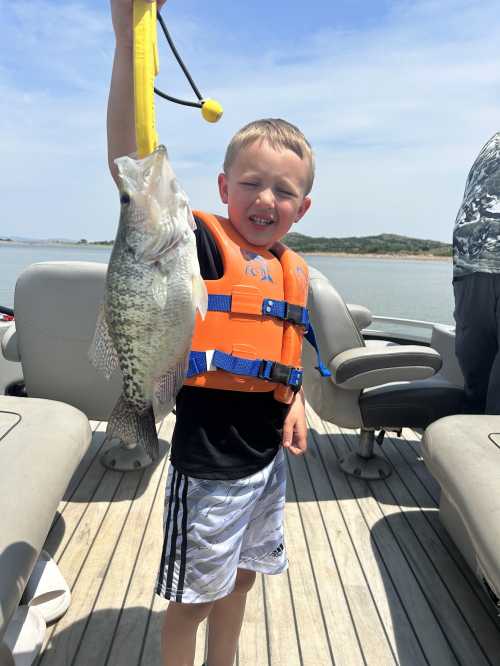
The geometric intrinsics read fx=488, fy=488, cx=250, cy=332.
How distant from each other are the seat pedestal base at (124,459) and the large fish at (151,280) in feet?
8.88

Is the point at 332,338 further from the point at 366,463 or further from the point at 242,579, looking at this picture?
the point at 242,579

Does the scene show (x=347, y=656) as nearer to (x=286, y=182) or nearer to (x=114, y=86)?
(x=286, y=182)

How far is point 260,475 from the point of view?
1709mm

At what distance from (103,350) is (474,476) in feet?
5.33

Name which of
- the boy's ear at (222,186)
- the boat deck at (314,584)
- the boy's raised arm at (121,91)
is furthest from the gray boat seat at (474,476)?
the boy's raised arm at (121,91)

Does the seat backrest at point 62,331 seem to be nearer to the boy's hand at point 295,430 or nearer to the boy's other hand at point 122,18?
the boy's hand at point 295,430

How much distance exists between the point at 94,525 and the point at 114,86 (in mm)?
2631

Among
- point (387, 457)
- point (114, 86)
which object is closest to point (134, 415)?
point (114, 86)

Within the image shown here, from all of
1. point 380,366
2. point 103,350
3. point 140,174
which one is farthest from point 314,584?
point 140,174

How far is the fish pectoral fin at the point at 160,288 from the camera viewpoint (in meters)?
1.19

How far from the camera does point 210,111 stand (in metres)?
1.38

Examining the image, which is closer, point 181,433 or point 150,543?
point 181,433

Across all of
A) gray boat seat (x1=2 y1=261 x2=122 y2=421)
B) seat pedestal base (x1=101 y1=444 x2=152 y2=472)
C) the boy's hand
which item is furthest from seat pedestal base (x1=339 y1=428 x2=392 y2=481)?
the boy's hand

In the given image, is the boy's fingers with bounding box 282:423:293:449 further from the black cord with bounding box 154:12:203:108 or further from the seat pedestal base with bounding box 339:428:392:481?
the seat pedestal base with bounding box 339:428:392:481
